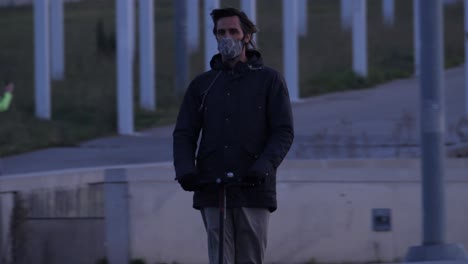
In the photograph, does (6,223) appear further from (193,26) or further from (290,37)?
(193,26)

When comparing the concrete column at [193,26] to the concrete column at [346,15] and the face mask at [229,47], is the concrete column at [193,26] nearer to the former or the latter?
the concrete column at [346,15]

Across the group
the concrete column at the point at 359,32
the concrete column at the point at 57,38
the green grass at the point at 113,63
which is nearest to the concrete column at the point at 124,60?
the green grass at the point at 113,63

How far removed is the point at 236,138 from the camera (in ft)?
15.7

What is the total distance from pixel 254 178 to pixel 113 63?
2198 cm

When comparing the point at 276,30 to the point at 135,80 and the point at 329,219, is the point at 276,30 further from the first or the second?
the point at 329,219

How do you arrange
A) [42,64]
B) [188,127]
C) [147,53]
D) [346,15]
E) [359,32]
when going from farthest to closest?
[346,15]
[359,32]
[147,53]
[42,64]
[188,127]

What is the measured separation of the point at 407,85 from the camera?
23734 mm

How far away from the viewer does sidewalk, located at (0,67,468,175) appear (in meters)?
11.8

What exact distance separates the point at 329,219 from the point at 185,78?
11.2 m

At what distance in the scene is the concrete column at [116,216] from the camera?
8.09 m

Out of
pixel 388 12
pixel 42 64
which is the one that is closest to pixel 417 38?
pixel 42 64

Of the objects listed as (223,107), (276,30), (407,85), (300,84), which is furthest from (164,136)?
(276,30)

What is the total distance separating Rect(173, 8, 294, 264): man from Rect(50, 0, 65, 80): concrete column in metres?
17.8

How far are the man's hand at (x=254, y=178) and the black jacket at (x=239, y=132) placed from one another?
0.05 metres
